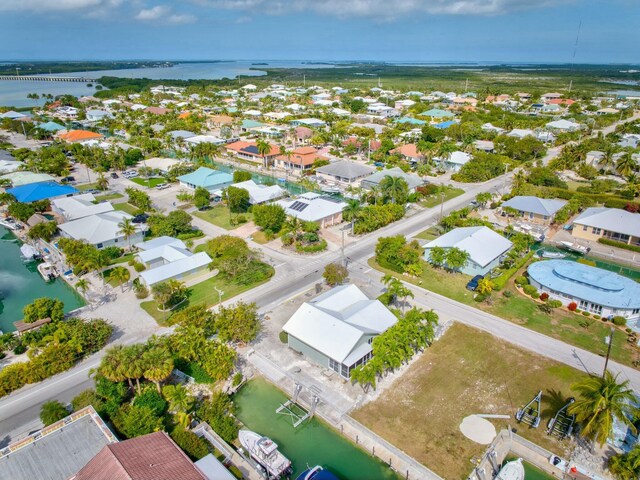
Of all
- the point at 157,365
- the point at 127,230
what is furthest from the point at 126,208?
the point at 157,365

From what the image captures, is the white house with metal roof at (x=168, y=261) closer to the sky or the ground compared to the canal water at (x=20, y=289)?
closer to the sky

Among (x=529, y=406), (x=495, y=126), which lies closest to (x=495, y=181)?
(x=495, y=126)

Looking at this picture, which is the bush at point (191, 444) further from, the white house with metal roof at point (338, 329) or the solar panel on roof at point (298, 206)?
the solar panel on roof at point (298, 206)

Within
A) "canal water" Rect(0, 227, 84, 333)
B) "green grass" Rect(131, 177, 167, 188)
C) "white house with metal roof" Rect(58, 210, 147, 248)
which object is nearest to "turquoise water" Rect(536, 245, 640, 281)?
"white house with metal roof" Rect(58, 210, 147, 248)

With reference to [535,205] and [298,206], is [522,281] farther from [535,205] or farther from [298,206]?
[298,206]

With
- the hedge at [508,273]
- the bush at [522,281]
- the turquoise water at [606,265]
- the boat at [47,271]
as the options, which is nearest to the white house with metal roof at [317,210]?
the hedge at [508,273]

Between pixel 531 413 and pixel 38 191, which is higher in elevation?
pixel 38 191
